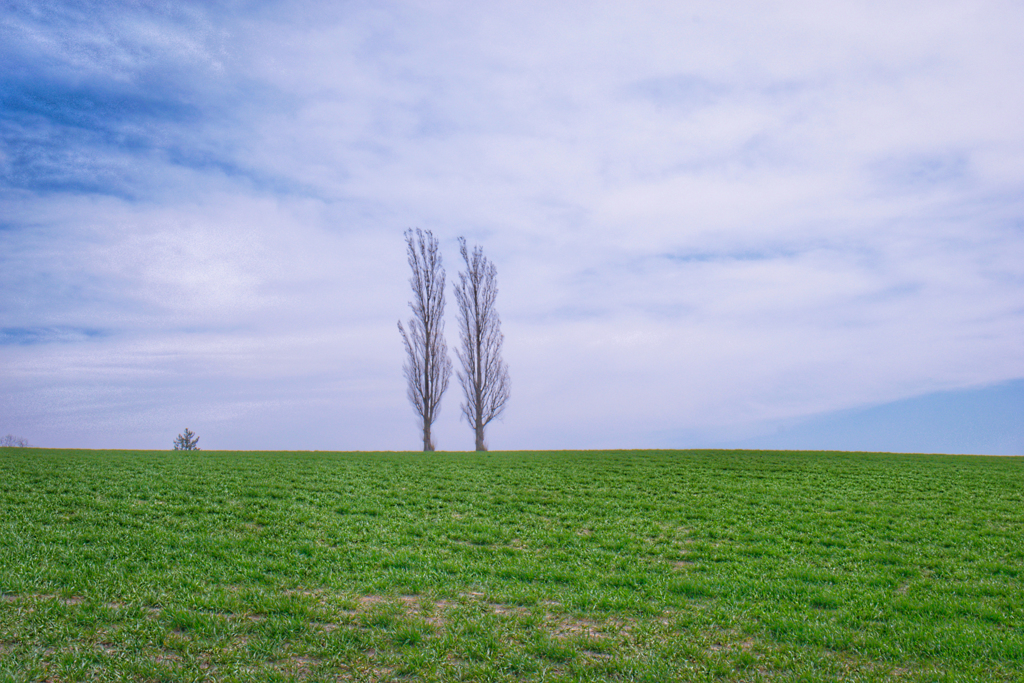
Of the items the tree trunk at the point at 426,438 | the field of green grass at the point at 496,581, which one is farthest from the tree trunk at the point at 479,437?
the field of green grass at the point at 496,581

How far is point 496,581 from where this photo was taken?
9.82 meters

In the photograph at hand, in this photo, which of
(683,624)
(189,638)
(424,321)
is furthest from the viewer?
(424,321)

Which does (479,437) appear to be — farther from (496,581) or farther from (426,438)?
(496,581)

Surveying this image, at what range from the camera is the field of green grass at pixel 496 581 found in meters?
7.01

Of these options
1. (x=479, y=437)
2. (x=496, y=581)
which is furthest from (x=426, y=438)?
(x=496, y=581)

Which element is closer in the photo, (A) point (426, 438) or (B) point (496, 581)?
(B) point (496, 581)

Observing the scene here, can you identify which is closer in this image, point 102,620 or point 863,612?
point 102,620

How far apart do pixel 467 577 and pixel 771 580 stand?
5201 mm

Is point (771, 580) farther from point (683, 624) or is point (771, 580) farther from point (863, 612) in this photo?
point (683, 624)

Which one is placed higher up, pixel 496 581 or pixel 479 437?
pixel 479 437

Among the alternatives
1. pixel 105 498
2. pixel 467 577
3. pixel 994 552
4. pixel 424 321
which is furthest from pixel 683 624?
pixel 424 321

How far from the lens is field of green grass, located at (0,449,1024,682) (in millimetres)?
7012

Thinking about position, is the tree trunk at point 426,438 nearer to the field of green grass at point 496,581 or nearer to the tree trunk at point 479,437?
the tree trunk at point 479,437

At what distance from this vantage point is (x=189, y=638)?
735 cm
